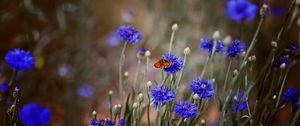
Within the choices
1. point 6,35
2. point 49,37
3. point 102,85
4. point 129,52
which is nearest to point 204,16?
point 129,52

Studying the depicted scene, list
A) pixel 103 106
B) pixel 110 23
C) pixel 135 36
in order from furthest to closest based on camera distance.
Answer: pixel 110 23
pixel 103 106
pixel 135 36

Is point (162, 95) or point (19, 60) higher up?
point (19, 60)

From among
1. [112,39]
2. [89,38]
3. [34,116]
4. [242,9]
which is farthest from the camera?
[112,39]

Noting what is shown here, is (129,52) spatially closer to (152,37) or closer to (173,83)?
(152,37)

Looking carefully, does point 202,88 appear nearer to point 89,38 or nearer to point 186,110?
point 186,110

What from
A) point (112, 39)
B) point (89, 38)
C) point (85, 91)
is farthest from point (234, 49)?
point (112, 39)

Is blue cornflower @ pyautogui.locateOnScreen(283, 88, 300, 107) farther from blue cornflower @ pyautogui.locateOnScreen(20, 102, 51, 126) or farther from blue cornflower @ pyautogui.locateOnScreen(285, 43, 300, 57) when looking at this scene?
blue cornflower @ pyautogui.locateOnScreen(20, 102, 51, 126)
